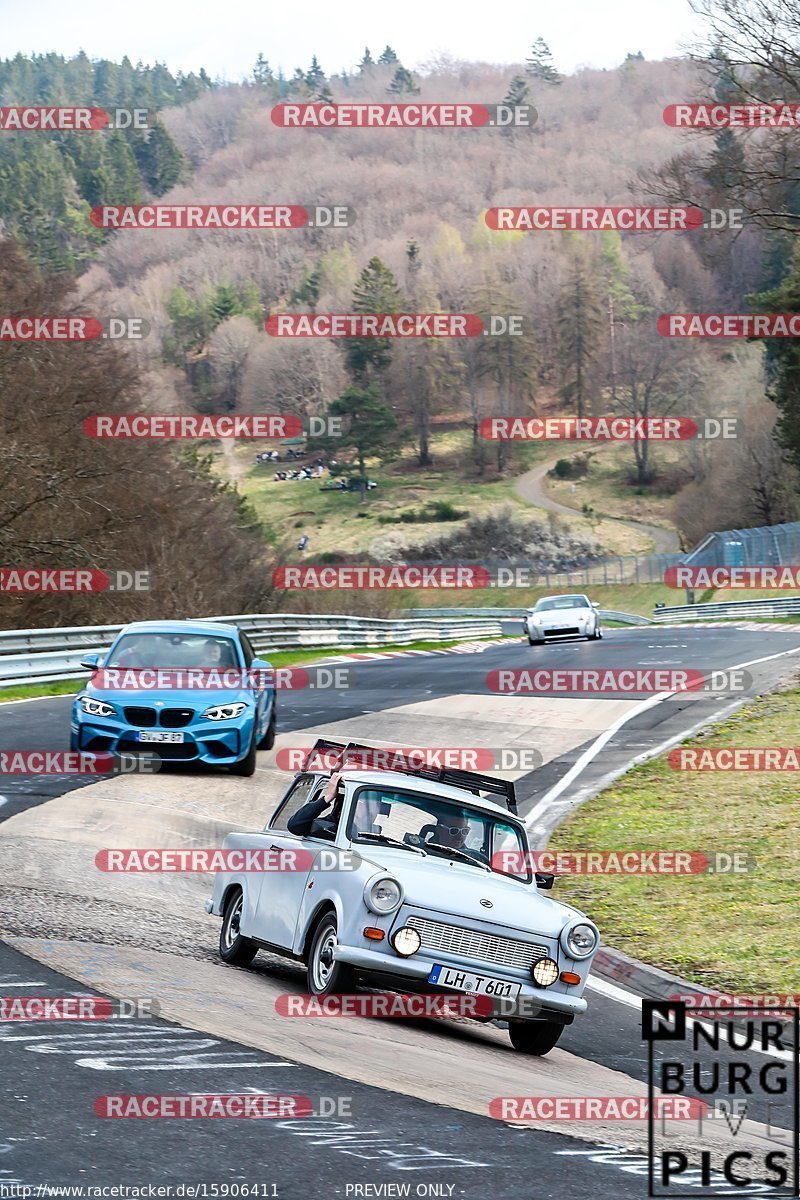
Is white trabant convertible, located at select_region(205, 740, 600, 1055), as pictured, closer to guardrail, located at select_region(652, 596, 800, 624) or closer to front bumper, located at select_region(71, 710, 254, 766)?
front bumper, located at select_region(71, 710, 254, 766)

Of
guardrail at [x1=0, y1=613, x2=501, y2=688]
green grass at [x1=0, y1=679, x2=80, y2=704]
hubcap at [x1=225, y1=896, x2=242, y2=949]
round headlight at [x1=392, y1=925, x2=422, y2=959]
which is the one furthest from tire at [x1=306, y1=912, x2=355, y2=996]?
guardrail at [x1=0, y1=613, x2=501, y2=688]

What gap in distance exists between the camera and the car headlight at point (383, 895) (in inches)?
335

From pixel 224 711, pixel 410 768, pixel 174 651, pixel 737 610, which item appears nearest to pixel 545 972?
pixel 410 768

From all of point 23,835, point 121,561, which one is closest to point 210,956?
point 23,835

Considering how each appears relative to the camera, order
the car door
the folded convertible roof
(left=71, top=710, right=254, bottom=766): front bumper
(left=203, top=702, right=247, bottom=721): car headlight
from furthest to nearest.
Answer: (left=203, top=702, right=247, bottom=721): car headlight, (left=71, top=710, right=254, bottom=766): front bumper, the folded convertible roof, the car door

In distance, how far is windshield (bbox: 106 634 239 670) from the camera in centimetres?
1770

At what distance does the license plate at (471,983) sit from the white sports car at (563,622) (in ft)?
115

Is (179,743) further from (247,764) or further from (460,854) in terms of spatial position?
(460,854)

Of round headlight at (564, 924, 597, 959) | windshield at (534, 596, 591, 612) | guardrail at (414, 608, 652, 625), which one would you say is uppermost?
round headlight at (564, 924, 597, 959)

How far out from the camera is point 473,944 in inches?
340

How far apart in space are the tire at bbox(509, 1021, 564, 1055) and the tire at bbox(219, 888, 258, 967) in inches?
75.4

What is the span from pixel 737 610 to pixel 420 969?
190 ft

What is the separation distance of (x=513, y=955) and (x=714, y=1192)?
2.97 meters

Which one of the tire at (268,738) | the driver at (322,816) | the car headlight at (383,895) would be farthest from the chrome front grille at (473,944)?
the tire at (268,738)
